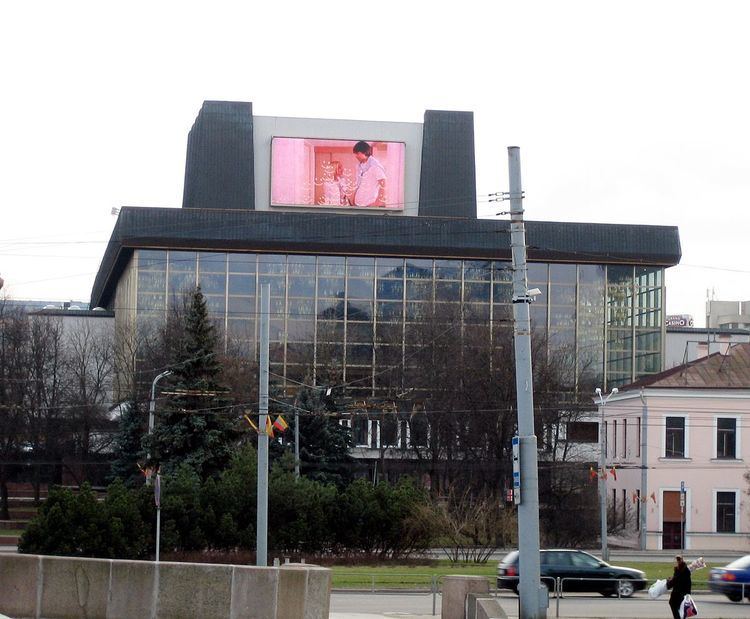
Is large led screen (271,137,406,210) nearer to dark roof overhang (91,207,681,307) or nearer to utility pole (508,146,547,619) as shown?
dark roof overhang (91,207,681,307)

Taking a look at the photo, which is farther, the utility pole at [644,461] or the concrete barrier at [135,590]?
the utility pole at [644,461]

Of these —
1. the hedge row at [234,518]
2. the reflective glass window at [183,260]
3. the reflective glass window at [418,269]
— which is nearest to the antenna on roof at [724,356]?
the hedge row at [234,518]

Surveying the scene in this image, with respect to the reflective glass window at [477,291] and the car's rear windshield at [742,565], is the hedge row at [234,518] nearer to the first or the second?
the car's rear windshield at [742,565]

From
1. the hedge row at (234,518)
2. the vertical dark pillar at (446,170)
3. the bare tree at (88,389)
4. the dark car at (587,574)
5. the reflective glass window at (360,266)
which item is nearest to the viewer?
the dark car at (587,574)

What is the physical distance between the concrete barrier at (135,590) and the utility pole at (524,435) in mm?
4390

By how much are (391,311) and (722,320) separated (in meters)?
76.9

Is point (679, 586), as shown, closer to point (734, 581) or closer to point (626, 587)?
point (734, 581)

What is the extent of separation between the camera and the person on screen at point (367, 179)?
90.0m

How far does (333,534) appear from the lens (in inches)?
1911

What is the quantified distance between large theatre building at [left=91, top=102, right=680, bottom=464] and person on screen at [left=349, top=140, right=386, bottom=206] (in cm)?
10

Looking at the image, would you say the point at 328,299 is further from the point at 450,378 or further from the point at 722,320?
the point at 722,320

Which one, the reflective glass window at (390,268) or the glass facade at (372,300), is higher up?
the reflective glass window at (390,268)

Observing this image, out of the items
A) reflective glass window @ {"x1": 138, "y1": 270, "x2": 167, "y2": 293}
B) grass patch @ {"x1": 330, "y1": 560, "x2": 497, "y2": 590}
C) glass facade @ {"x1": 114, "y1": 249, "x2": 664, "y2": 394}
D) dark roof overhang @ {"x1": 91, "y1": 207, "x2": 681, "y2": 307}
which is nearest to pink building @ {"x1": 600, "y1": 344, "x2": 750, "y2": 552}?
grass patch @ {"x1": 330, "y1": 560, "x2": 497, "y2": 590}

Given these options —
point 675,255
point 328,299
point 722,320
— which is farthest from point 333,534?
point 722,320
